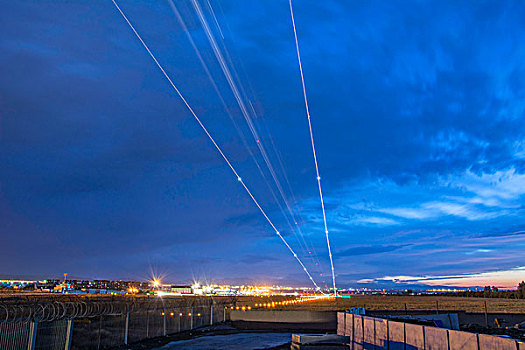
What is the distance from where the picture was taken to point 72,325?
20.7 meters

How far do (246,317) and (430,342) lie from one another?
33905 mm

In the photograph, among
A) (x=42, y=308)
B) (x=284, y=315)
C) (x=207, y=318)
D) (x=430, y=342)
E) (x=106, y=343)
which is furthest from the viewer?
(x=284, y=315)

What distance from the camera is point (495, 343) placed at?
13016 millimetres

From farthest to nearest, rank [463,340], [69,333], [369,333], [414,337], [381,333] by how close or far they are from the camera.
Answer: [369,333] < [381,333] < [69,333] < [414,337] < [463,340]

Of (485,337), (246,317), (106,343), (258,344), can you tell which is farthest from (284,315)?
(485,337)

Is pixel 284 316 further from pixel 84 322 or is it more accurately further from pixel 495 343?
pixel 495 343

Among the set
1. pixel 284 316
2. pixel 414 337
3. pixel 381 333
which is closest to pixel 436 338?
pixel 414 337

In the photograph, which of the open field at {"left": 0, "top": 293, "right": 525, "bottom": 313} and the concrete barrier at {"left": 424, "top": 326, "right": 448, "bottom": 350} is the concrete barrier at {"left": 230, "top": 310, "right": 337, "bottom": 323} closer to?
the open field at {"left": 0, "top": 293, "right": 525, "bottom": 313}

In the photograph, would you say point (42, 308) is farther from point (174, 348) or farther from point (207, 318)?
point (207, 318)

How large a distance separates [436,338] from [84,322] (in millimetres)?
16842

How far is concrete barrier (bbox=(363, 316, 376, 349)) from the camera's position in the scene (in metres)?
22.6

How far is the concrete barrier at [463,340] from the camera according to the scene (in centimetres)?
1401

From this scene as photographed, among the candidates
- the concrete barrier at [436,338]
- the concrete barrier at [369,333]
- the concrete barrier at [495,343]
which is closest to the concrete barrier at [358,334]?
the concrete barrier at [369,333]

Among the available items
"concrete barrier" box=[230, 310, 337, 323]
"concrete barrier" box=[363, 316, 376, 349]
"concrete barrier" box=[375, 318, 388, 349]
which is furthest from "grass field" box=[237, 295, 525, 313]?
"concrete barrier" box=[375, 318, 388, 349]
